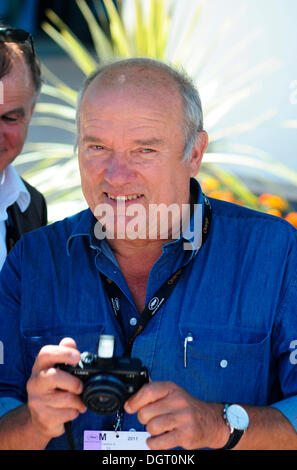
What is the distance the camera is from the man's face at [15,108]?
113 inches

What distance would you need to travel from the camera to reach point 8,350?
231 cm

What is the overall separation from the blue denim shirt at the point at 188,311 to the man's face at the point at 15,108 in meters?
0.64

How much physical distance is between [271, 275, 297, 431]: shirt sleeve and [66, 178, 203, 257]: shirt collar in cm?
37

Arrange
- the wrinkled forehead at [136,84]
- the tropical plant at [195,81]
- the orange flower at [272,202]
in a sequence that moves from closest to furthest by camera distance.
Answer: the wrinkled forehead at [136,84], the orange flower at [272,202], the tropical plant at [195,81]

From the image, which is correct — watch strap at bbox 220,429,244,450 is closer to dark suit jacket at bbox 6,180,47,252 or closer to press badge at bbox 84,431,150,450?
press badge at bbox 84,431,150,450

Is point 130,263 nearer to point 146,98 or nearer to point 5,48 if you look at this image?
point 146,98

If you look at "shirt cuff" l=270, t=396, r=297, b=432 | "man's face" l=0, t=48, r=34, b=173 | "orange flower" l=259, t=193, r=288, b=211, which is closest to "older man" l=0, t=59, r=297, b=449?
"shirt cuff" l=270, t=396, r=297, b=432

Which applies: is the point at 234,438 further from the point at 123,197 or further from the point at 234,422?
the point at 123,197

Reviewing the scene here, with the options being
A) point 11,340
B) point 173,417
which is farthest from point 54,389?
point 11,340

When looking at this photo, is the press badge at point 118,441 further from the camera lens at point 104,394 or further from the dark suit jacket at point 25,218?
the dark suit jacket at point 25,218

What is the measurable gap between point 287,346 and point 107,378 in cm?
68

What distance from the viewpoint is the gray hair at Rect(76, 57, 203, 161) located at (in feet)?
7.85

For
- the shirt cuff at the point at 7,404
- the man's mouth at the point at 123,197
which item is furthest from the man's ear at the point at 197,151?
the shirt cuff at the point at 7,404

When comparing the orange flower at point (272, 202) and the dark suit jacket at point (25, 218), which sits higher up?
the dark suit jacket at point (25, 218)
